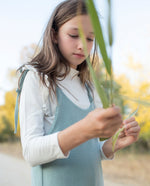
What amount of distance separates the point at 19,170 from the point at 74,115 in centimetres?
292

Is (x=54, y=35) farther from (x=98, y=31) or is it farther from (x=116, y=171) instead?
(x=116, y=171)

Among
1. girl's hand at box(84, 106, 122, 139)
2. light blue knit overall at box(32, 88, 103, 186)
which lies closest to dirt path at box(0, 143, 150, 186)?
light blue knit overall at box(32, 88, 103, 186)

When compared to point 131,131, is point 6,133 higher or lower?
lower

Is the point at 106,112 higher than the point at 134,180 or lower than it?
higher

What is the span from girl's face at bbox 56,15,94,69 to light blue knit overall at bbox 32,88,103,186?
0.11 metres

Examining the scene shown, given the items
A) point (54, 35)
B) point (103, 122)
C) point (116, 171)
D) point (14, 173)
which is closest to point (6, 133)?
point (14, 173)

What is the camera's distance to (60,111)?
2.27 ft

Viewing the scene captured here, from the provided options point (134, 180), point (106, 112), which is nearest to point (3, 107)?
point (134, 180)

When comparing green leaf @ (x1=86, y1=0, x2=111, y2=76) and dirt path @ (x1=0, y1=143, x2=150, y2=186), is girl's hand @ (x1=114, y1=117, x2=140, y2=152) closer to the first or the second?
green leaf @ (x1=86, y1=0, x2=111, y2=76)

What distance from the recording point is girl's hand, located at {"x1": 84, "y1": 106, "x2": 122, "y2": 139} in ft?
1.24

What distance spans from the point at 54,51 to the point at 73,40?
0.08 metres

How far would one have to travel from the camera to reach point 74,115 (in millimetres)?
722

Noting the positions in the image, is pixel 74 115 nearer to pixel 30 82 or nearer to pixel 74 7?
pixel 30 82

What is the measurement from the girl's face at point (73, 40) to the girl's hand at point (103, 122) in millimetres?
318
